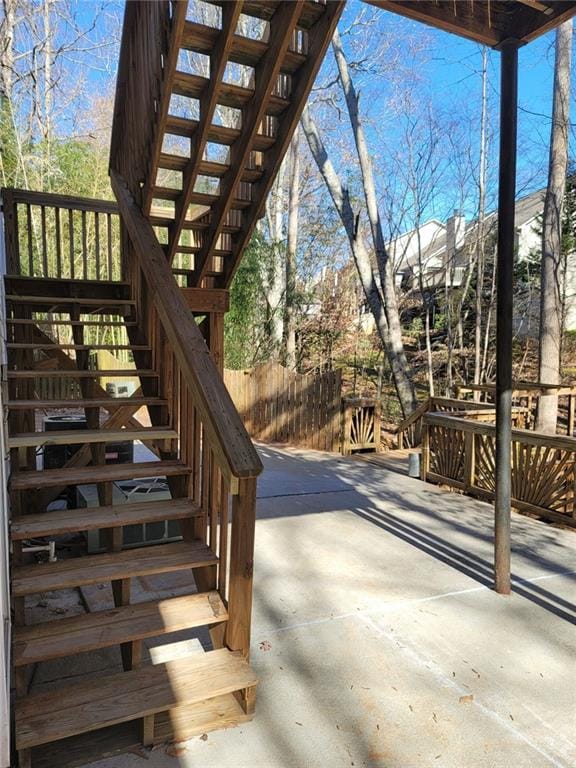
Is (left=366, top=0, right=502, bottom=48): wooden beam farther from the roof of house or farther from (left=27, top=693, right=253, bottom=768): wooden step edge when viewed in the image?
the roof of house

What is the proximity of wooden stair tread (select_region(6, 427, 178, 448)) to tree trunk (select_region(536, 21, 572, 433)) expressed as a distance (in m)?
6.81

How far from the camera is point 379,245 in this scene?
10.1 m

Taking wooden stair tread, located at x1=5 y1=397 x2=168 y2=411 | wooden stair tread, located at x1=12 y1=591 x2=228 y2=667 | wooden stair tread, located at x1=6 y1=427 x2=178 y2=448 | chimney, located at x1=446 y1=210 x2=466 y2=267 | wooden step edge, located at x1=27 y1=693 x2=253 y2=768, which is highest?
chimney, located at x1=446 y1=210 x2=466 y2=267

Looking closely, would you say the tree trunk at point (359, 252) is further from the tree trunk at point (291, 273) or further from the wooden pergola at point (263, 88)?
the wooden pergola at point (263, 88)

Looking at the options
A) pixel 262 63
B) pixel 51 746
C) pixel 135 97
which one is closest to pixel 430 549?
pixel 51 746

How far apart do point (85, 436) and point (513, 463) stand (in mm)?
4241

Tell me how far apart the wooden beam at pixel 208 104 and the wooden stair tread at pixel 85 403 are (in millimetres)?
1409

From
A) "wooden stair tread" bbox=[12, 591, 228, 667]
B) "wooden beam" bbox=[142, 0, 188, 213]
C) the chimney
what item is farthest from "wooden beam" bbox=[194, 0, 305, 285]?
the chimney

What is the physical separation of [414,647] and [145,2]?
4015 mm

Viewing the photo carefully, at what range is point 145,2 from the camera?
331 cm

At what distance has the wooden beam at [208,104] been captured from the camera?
2.83 metres

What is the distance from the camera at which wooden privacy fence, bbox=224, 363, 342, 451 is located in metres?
8.84

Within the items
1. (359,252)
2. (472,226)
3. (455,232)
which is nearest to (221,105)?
(359,252)

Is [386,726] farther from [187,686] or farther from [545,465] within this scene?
[545,465]
